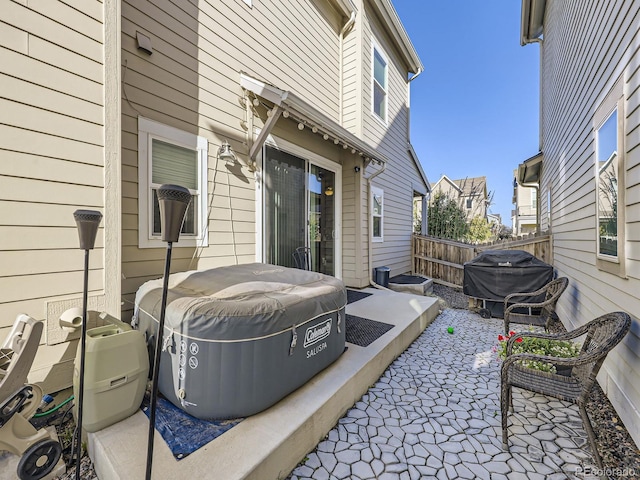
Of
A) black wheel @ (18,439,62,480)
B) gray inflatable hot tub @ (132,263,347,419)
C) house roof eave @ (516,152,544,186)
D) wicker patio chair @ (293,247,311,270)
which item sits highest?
house roof eave @ (516,152,544,186)

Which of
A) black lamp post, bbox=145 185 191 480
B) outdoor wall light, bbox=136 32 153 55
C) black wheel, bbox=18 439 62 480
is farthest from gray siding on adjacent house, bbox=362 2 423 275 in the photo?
black wheel, bbox=18 439 62 480

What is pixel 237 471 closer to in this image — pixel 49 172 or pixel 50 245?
pixel 50 245

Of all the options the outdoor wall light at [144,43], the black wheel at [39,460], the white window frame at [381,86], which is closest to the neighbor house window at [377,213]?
the white window frame at [381,86]

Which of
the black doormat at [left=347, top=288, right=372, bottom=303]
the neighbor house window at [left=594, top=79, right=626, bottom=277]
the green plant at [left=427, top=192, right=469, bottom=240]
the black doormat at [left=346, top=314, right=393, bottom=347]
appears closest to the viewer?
the neighbor house window at [left=594, top=79, right=626, bottom=277]

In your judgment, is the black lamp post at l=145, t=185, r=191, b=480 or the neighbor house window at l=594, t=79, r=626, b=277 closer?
the black lamp post at l=145, t=185, r=191, b=480

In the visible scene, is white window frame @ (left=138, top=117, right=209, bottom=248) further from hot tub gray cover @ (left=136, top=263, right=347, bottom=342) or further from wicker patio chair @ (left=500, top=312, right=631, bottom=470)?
wicker patio chair @ (left=500, top=312, right=631, bottom=470)

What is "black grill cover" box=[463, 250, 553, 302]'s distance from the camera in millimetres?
4637

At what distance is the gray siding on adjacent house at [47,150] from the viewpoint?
1.86 metres

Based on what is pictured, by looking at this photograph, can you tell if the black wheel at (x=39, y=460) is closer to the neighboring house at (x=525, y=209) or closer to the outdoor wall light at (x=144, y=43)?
the outdoor wall light at (x=144, y=43)

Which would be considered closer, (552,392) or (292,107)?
(552,392)

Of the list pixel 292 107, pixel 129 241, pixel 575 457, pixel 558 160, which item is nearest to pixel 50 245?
pixel 129 241

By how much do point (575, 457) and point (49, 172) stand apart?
414 cm

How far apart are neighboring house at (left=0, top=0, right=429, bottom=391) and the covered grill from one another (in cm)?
201

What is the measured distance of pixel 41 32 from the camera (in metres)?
1.98
